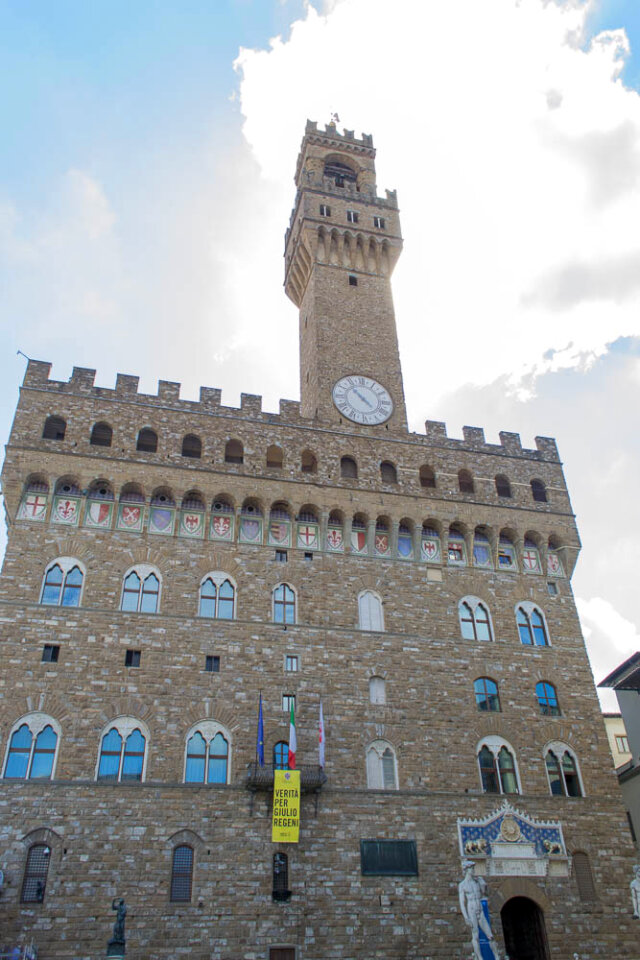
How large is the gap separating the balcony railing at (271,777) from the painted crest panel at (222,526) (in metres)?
7.23

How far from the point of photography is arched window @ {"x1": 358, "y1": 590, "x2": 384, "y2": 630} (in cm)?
2489

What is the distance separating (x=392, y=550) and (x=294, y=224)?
57.2ft

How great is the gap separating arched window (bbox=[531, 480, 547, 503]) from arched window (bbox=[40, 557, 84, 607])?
16785 mm

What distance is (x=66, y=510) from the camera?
78.8 ft

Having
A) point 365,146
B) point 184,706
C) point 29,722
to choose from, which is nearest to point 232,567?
point 184,706

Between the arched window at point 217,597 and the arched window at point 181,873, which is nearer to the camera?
the arched window at point 181,873

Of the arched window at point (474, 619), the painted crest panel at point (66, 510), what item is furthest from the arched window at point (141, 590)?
the arched window at point (474, 619)

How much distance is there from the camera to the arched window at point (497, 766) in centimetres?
2334

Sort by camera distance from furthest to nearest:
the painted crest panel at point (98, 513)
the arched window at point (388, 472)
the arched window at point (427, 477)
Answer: the arched window at point (427, 477), the arched window at point (388, 472), the painted crest panel at point (98, 513)

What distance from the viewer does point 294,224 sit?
1407 inches

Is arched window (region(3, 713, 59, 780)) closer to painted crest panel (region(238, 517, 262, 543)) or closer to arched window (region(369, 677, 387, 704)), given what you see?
painted crest panel (region(238, 517, 262, 543))

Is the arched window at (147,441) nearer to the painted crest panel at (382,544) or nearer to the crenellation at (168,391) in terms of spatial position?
the crenellation at (168,391)

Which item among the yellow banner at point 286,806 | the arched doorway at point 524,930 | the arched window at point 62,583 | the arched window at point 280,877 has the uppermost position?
the arched window at point 62,583

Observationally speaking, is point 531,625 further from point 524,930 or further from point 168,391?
point 168,391
